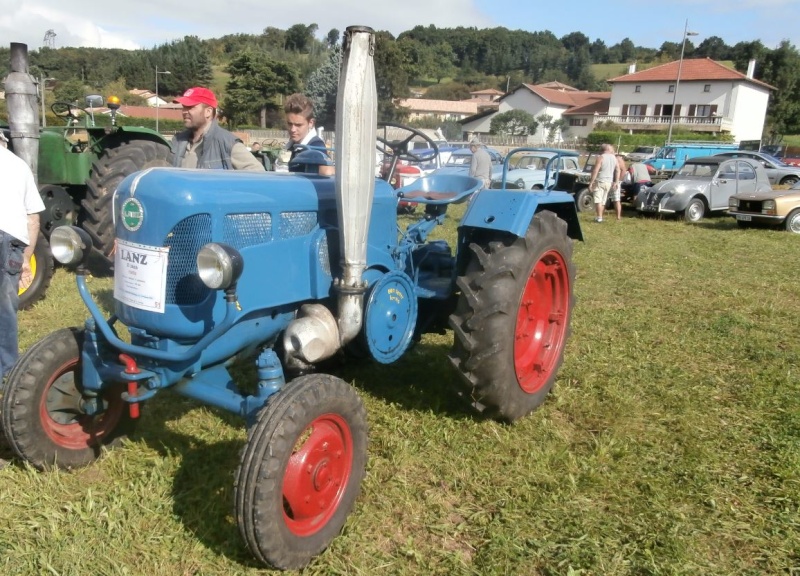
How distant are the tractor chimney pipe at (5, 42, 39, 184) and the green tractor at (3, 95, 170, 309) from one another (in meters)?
0.84

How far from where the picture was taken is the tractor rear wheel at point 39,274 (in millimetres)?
5410

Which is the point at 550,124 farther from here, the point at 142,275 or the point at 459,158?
the point at 142,275

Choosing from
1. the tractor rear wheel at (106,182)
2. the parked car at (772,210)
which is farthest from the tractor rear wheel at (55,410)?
the parked car at (772,210)

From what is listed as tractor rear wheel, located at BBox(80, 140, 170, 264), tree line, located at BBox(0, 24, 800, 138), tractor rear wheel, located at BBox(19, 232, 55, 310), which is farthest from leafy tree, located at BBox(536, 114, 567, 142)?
tractor rear wheel, located at BBox(19, 232, 55, 310)

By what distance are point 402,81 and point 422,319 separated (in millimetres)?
52113

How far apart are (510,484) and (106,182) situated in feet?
16.6

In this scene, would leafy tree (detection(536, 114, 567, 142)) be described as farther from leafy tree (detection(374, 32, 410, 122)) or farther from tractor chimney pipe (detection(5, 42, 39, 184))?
tractor chimney pipe (detection(5, 42, 39, 184))

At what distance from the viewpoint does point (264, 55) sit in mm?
54531

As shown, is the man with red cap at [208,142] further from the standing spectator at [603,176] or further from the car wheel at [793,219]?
the car wheel at [793,219]

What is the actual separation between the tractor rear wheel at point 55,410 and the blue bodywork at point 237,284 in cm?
14

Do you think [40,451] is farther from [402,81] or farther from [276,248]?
[402,81]

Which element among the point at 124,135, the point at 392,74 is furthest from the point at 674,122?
the point at 124,135

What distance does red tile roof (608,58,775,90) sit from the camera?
53312 millimetres

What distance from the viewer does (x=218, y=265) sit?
83.8 inches
